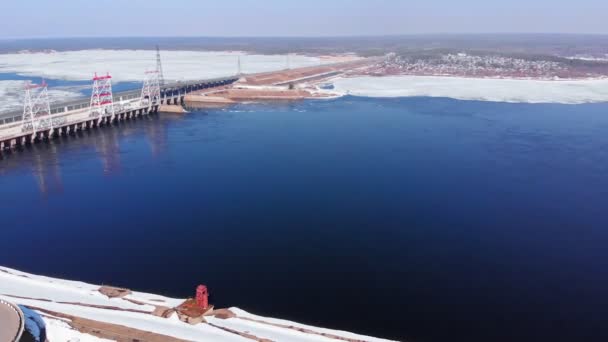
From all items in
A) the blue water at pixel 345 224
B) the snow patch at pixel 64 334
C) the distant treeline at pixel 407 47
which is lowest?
the blue water at pixel 345 224

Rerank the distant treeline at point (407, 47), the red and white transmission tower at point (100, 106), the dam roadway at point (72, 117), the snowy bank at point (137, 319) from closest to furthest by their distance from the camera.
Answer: the snowy bank at point (137, 319), the dam roadway at point (72, 117), the red and white transmission tower at point (100, 106), the distant treeline at point (407, 47)

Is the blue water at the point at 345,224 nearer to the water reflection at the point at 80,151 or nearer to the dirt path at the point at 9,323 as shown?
the water reflection at the point at 80,151

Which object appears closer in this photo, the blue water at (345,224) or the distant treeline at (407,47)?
the blue water at (345,224)

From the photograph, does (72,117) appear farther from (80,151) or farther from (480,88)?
(480,88)

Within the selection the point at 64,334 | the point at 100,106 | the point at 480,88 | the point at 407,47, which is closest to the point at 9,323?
the point at 64,334

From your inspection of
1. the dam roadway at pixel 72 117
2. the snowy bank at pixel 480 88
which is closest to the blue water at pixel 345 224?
the dam roadway at pixel 72 117

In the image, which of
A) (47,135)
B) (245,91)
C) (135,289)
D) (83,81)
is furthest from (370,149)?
(83,81)
